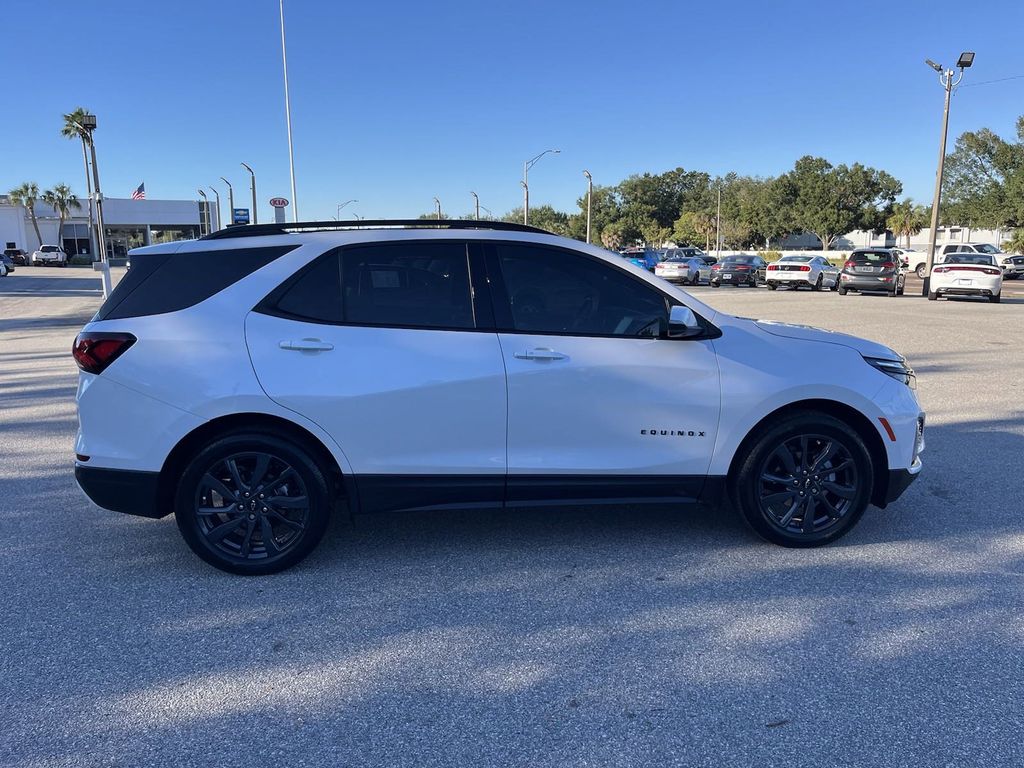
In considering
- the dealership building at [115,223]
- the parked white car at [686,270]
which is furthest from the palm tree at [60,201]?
the parked white car at [686,270]

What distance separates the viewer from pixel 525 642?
10.7 ft

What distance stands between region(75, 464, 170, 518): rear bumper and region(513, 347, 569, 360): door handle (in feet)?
6.43

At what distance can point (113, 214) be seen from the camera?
73.2m

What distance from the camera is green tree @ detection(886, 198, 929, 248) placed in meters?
84.7

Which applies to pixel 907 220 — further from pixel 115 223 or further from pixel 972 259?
pixel 115 223

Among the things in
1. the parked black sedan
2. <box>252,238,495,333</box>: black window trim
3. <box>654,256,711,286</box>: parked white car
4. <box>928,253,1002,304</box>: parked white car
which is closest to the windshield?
<box>928,253,1002,304</box>: parked white car

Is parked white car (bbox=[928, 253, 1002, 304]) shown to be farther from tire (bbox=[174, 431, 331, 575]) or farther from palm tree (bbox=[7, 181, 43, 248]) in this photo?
palm tree (bbox=[7, 181, 43, 248])

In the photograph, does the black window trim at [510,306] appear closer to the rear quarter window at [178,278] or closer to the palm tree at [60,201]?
the rear quarter window at [178,278]

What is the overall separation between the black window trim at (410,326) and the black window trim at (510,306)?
38 millimetres

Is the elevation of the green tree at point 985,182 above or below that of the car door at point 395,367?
above

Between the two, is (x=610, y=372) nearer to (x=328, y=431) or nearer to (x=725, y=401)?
(x=725, y=401)

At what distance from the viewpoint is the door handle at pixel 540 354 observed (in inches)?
152

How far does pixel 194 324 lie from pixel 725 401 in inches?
111

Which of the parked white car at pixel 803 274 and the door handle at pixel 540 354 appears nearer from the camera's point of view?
the door handle at pixel 540 354
